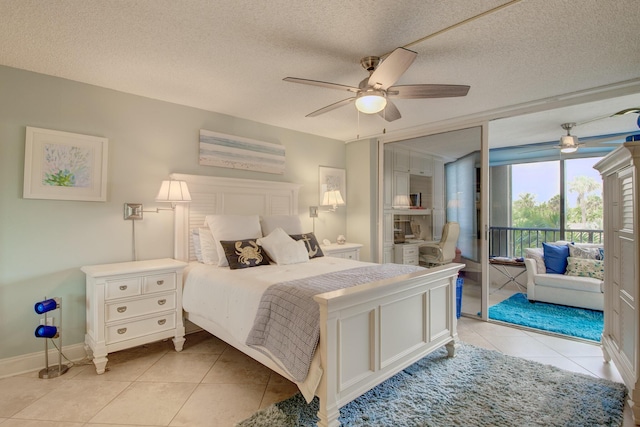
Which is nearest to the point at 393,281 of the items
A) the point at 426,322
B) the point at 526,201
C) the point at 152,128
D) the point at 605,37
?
the point at 426,322

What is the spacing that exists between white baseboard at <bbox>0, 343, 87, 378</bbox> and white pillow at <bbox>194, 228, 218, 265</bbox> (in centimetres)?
125

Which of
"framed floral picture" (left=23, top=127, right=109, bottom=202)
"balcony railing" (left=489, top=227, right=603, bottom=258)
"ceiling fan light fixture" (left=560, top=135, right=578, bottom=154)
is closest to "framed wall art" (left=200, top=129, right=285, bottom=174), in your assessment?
"framed floral picture" (left=23, top=127, right=109, bottom=202)

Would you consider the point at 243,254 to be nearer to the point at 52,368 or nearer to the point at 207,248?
the point at 207,248

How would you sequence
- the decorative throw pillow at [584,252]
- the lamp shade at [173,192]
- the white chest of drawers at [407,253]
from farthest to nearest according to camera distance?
the white chest of drawers at [407,253] < the decorative throw pillow at [584,252] < the lamp shade at [173,192]

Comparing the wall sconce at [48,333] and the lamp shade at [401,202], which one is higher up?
the lamp shade at [401,202]

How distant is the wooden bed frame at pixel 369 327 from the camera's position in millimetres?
1703

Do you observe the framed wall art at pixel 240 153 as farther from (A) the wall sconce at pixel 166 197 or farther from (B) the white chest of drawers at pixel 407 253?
(B) the white chest of drawers at pixel 407 253

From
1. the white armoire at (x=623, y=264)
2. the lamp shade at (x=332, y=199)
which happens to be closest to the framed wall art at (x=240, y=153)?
the lamp shade at (x=332, y=199)

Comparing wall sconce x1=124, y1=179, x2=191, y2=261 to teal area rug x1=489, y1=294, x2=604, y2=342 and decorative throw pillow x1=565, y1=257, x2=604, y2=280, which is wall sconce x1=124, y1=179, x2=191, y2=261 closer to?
teal area rug x1=489, y1=294, x2=604, y2=342

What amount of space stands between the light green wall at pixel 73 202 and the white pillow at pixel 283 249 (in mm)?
1050

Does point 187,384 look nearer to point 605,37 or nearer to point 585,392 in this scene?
point 585,392

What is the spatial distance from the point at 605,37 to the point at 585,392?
2391 mm

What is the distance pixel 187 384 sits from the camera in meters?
2.34

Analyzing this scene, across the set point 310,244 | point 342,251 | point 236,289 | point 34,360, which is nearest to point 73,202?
point 34,360
